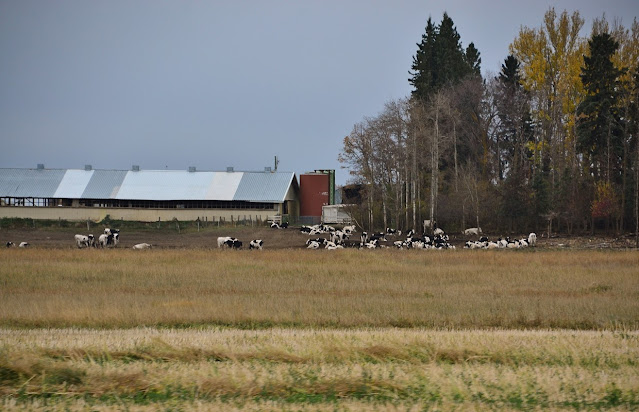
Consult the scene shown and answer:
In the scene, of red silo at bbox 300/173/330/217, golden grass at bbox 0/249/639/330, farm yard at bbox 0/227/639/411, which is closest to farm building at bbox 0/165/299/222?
red silo at bbox 300/173/330/217

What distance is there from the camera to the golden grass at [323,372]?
28.5 feet

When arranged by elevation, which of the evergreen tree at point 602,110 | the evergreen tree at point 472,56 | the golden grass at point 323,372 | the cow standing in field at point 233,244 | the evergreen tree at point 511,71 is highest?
the evergreen tree at point 472,56

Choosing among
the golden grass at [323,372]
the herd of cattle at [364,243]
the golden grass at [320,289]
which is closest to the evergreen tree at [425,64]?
the herd of cattle at [364,243]

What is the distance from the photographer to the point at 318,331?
1509 centimetres

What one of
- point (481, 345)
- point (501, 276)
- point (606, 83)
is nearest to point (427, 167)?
point (606, 83)

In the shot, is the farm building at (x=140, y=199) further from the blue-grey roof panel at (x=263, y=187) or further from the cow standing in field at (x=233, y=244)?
the cow standing in field at (x=233, y=244)

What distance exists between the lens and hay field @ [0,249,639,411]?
8.99m

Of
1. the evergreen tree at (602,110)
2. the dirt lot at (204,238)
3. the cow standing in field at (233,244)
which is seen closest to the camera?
the cow standing in field at (233,244)

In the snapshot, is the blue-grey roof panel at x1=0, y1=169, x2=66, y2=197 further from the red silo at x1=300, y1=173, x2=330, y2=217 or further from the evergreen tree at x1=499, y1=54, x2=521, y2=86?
the evergreen tree at x1=499, y1=54, x2=521, y2=86

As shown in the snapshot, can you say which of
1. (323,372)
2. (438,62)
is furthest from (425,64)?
(323,372)

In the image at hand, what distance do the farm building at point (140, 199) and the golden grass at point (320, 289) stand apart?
3608 cm

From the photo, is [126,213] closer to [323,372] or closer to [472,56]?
[472,56]

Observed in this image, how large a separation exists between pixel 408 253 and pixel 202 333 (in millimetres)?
22677

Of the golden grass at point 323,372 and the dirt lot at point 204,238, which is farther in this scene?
the dirt lot at point 204,238
